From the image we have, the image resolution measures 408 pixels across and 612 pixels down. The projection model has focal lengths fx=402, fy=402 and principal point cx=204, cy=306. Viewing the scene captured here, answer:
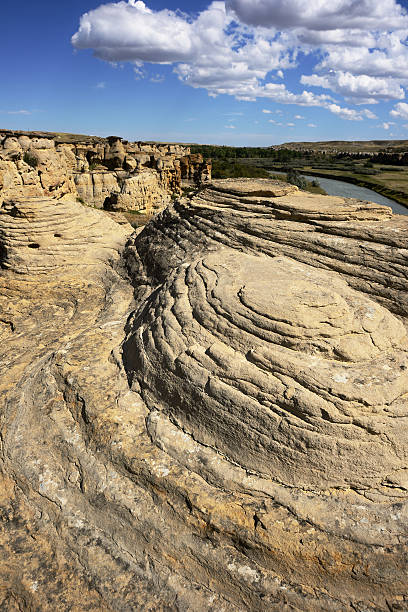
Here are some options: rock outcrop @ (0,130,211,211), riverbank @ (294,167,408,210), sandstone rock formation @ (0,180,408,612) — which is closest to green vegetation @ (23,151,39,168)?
rock outcrop @ (0,130,211,211)

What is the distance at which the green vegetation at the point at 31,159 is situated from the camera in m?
20.1

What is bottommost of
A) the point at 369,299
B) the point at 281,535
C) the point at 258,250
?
the point at 281,535

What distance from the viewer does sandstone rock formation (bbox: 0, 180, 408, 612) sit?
13.1 feet

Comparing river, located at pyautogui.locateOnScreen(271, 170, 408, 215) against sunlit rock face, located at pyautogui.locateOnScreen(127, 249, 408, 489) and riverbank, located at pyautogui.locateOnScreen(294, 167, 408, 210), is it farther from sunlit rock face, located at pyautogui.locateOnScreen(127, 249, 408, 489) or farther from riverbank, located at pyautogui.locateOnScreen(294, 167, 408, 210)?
sunlit rock face, located at pyautogui.locateOnScreen(127, 249, 408, 489)

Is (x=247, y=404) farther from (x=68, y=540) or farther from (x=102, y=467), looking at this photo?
(x=68, y=540)

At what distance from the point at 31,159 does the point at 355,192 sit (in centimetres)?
2883

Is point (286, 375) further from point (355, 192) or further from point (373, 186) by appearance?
point (373, 186)

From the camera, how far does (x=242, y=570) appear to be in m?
4.06

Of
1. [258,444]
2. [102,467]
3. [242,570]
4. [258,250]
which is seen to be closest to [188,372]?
[258,444]

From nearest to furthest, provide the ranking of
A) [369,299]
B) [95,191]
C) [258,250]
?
[369,299]
[258,250]
[95,191]

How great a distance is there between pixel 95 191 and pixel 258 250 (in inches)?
784

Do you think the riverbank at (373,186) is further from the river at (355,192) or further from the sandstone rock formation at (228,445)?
the sandstone rock formation at (228,445)

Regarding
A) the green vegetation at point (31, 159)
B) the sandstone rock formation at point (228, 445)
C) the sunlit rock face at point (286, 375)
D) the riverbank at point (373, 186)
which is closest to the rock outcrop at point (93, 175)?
the green vegetation at point (31, 159)

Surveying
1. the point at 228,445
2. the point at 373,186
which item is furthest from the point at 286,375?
the point at 373,186
